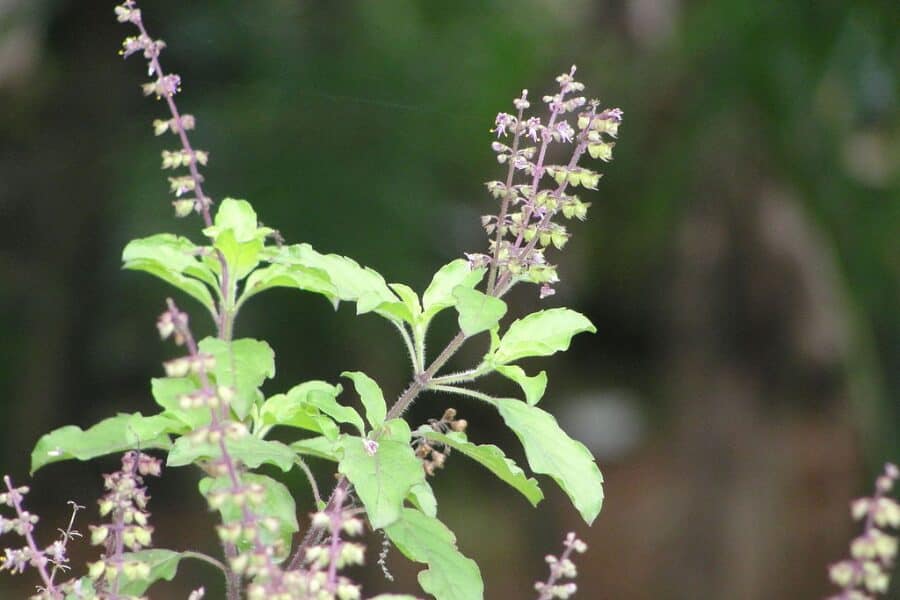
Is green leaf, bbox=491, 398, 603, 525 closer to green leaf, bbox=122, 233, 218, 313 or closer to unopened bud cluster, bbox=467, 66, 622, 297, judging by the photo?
unopened bud cluster, bbox=467, 66, 622, 297

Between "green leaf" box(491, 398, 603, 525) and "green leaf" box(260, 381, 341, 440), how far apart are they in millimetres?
132

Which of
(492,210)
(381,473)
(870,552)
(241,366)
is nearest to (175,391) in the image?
(241,366)

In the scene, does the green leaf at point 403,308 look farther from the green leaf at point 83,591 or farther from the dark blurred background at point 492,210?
the dark blurred background at point 492,210

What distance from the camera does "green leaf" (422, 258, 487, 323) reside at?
2.98ft

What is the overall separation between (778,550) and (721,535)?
9.2 inches

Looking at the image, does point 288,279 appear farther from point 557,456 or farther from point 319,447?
point 557,456

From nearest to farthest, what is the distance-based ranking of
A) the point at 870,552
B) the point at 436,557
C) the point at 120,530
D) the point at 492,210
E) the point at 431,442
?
the point at 870,552 < the point at 120,530 < the point at 436,557 < the point at 431,442 < the point at 492,210

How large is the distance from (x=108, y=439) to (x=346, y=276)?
24 cm

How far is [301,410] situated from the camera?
881 millimetres

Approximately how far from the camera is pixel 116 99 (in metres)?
3.75

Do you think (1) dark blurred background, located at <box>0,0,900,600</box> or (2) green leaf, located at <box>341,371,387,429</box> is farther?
(1) dark blurred background, located at <box>0,0,900,600</box>

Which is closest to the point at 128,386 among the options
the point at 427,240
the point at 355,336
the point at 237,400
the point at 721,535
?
the point at 355,336

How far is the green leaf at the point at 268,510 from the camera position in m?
0.74

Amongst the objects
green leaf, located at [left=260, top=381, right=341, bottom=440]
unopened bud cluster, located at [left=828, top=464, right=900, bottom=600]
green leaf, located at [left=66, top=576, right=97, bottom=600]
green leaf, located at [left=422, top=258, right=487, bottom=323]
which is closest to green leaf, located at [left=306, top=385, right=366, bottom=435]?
green leaf, located at [left=260, top=381, right=341, bottom=440]
